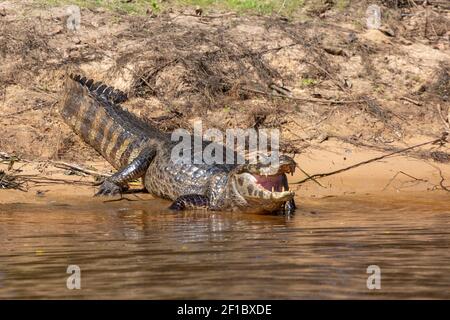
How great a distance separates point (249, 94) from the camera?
11.1 metres

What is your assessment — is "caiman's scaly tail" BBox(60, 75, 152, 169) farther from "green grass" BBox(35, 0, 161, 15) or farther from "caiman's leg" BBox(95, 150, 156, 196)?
"green grass" BBox(35, 0, 161, 15)

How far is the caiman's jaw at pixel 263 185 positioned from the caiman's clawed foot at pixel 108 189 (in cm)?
116

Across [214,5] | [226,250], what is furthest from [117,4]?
[226,250]

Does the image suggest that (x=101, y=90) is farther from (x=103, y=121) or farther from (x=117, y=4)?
(x=117, y=4)

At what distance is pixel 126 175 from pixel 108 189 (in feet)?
0.95

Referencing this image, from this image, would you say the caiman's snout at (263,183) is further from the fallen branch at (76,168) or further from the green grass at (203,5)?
the green grass at (203,5)

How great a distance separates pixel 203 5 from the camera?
485 inches

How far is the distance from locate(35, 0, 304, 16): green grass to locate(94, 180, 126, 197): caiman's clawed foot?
3109 millimetres

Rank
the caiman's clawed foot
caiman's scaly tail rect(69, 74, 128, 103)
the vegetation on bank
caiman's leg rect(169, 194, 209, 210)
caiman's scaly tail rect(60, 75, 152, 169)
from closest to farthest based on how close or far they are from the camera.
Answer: caiman's leg rect(169, 194, 209, 210) → the caiman's clawed foot → caiman's scaly tail rect(60, 75, 152, 169) → caiman's scaly tail rect(69, 74, 128, 103) → the vegetation on bank

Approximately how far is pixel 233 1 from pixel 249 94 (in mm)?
1854

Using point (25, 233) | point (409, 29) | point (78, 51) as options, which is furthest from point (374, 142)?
point (25, 233)

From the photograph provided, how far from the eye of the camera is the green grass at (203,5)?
12.0 metres

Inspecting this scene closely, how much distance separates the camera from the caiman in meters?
8.88

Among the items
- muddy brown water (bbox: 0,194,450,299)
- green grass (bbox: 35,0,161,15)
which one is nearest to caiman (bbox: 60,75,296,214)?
muddy brown water (bbox: 0,194,450,299)
